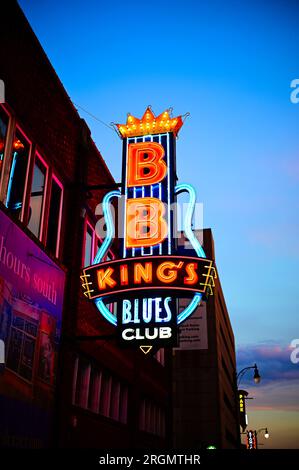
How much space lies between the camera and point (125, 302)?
12.6m

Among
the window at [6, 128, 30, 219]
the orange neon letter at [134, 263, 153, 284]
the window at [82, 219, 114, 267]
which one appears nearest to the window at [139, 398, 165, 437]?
the window at [82, 219, 114, 267]

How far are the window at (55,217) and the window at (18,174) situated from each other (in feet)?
5.97

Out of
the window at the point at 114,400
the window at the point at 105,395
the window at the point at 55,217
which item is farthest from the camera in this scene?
the window at the point at 114,400

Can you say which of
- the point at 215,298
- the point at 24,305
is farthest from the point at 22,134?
the point at 215,298

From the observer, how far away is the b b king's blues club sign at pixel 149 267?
12.1 metres

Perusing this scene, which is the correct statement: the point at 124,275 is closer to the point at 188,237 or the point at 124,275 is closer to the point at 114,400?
the point at 188,237

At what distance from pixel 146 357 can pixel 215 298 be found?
38.7 meters

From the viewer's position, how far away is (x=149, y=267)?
12312mm

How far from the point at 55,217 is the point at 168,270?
3.53 m

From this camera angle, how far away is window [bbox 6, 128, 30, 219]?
10.4 m

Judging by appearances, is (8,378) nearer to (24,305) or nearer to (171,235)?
(24,305)

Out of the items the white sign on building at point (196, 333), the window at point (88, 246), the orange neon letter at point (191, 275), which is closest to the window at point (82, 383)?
the window at point (88, 246)

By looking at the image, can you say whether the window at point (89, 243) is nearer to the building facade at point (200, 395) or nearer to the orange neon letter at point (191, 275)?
the orange neon letter at point (191, 275)

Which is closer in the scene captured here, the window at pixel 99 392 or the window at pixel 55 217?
the window at pixel 55 217
